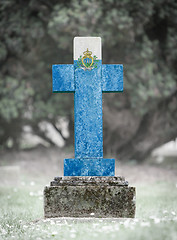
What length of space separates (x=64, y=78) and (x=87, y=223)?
6.90 ft

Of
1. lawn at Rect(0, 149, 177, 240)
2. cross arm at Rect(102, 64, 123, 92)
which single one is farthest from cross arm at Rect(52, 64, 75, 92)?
lawn at Rect(0, 149, 177, 240)

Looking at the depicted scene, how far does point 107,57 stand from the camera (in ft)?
33.7

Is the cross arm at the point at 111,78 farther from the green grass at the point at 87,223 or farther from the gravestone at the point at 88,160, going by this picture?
the green grass at the point at 87,223

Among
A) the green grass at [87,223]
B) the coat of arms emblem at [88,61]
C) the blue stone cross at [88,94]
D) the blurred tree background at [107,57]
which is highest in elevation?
the blurred tree background at [107,57]

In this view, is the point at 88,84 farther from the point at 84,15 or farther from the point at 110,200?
the point at 84,15

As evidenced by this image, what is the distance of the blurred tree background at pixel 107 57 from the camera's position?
9344 mm

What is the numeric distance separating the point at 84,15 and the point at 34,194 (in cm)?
484

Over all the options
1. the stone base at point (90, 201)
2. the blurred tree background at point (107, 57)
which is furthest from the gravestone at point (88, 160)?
the blurred tree background at point (107, 57)

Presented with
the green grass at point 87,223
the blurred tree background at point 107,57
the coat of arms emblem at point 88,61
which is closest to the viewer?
the green grass at point 87,223

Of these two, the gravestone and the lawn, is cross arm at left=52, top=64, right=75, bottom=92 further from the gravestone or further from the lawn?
the lawn

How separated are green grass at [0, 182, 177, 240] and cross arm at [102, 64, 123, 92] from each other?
1.89 metres

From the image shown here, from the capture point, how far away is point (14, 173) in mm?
9758

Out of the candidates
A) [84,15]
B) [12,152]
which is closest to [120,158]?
[12,152]

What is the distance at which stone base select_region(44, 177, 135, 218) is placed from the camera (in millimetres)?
4504
